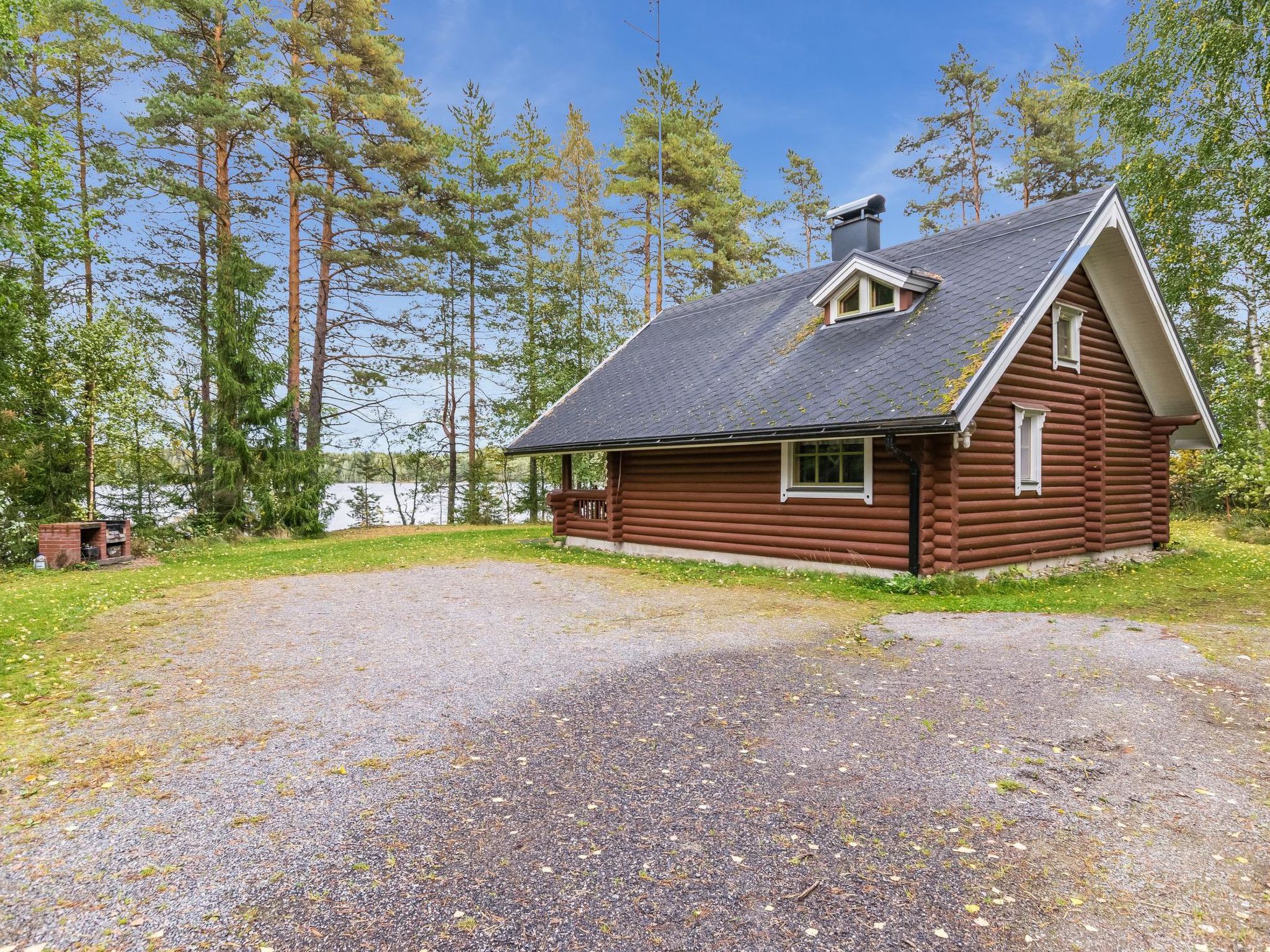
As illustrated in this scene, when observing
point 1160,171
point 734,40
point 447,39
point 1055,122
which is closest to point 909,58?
point 1055,122

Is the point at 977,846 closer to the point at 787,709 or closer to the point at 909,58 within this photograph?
the point at 787,709

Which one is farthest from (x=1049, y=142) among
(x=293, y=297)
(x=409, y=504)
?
(x=409, y=504)

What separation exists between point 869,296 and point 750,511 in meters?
4.59

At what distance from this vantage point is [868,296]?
38.3 ft

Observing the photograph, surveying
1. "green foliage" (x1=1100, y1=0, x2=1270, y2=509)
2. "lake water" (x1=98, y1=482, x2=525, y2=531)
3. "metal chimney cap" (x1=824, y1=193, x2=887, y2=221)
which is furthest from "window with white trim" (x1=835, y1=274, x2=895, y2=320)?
"lake water" (x1=98, y1=482, x2=525, y2=531)

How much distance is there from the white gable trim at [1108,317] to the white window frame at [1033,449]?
3.54 feet

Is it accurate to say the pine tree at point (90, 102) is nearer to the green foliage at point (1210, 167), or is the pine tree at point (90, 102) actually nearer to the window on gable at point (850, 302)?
the window on gable at point (850, 302)

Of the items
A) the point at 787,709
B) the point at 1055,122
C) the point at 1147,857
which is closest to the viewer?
the point at 1147,857

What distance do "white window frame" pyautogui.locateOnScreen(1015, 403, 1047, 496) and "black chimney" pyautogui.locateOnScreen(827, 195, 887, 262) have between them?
19.2 feet

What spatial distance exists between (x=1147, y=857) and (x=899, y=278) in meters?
9.82

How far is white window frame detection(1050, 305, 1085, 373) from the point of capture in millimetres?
10967

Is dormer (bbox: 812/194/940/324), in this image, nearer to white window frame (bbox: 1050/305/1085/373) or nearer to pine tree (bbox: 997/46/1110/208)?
white window frame (bbox: 1050/305/1085/373)

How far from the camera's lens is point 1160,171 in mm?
14805

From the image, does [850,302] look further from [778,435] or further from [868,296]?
[778,435]
